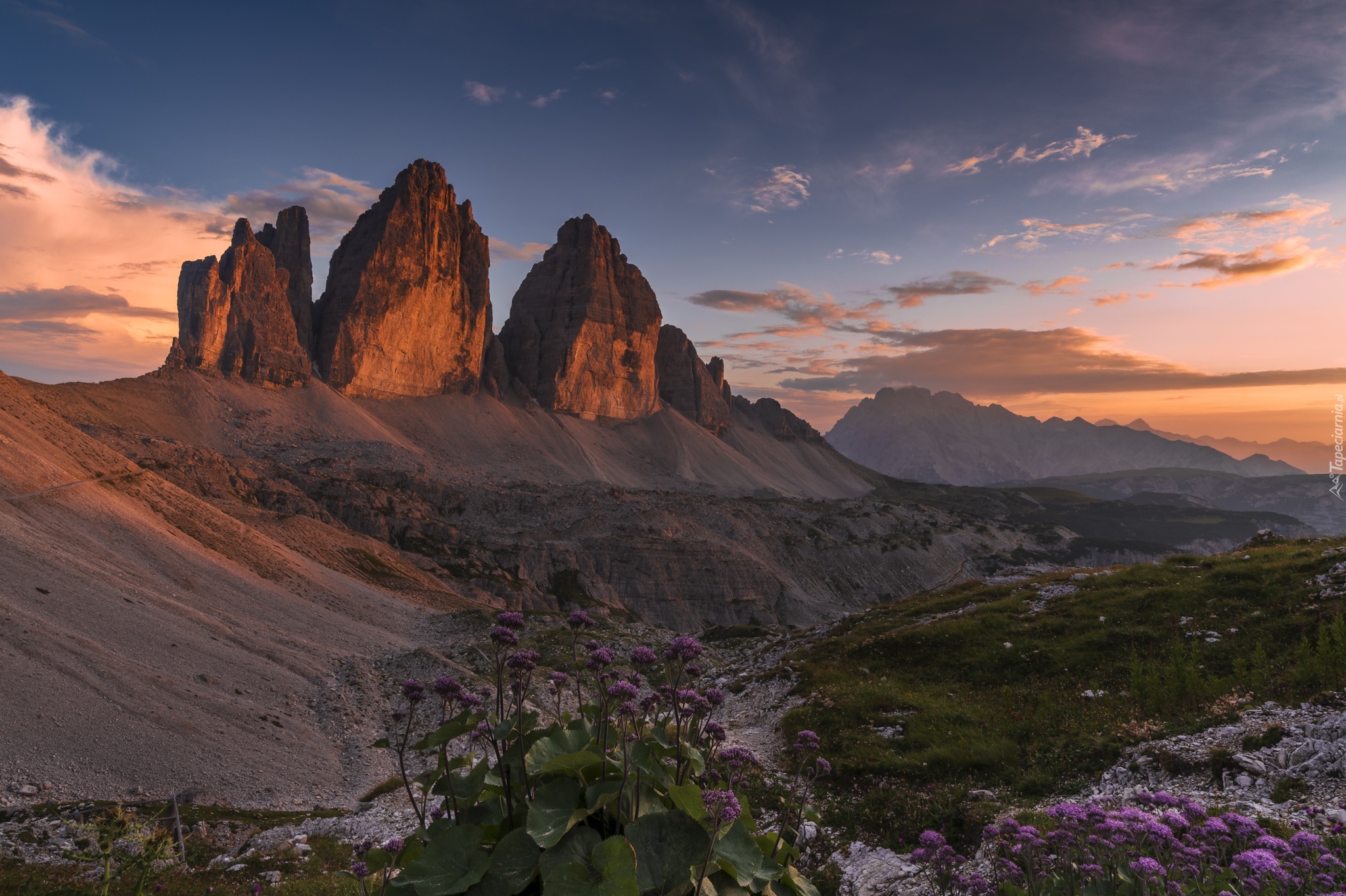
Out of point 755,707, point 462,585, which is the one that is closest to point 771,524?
point 462,585

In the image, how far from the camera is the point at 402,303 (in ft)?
591

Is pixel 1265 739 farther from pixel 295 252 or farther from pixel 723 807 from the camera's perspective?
pixel 295 252

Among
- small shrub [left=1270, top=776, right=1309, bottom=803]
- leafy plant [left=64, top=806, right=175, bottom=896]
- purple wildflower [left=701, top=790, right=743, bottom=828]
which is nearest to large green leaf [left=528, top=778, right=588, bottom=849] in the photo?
purple wildflower [left=701, top=790, right=743, bottom=828]

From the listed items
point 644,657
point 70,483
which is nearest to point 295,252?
point 70,483

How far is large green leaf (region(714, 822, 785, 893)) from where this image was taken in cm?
480

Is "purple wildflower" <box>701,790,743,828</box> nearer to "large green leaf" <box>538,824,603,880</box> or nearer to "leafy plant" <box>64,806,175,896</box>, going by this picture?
"large green leaf" <box>538,824,603,880</box>

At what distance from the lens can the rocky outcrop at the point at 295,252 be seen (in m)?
170

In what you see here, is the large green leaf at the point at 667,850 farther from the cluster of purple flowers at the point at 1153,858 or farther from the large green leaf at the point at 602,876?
the cluster of purple flowers at the point at 1153,858

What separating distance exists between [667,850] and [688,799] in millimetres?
365

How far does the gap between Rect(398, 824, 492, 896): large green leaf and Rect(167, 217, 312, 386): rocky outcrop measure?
173246 millimetres

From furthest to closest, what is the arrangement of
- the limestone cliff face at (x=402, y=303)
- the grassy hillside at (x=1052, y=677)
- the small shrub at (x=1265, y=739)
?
the limestone cliff face at (x=402, y=303) < the grassy hillside at (x=1052, y=677) < the small shrub at (x=1265, y=739)

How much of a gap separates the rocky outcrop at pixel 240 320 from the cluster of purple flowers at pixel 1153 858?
175m

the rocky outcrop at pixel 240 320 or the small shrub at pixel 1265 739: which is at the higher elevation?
the rocky outcrop at pixel 240 320

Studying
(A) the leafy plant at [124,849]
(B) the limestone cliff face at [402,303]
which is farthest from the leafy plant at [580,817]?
(B) the limestone cliff face at [402,303]
